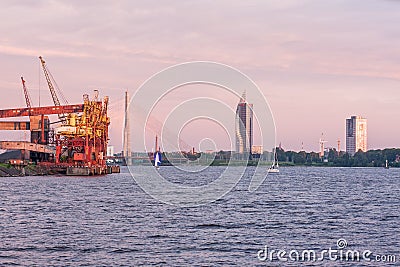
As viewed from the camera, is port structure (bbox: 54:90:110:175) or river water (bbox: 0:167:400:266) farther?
port structure (bbox: 54:90:110:175)

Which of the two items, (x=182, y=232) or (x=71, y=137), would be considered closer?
(x=182, y=232)

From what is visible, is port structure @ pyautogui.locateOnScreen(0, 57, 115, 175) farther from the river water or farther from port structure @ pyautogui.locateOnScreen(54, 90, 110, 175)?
the river water

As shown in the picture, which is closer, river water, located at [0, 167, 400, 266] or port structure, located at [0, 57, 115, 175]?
river water, located at [0, 167, 400, 266]

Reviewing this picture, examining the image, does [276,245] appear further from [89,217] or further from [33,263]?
[89,217]

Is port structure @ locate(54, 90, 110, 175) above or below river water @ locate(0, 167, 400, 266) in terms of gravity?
above

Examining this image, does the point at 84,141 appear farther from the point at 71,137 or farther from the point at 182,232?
the point at 182,232

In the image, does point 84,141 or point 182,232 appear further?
point 84,141

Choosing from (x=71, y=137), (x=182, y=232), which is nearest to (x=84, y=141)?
(x=71, y=137)

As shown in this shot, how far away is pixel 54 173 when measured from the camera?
148 m

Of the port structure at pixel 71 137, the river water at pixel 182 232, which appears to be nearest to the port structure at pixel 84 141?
the port structure at pixel 71 137

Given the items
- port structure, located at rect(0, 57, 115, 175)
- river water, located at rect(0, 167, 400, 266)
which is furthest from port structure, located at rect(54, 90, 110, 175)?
river water, located at rect(0, 167, 400, 266)

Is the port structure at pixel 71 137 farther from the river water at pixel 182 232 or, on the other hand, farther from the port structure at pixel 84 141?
the river water at pixel 182 232

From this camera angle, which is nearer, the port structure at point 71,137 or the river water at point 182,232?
the river water at point 182,232

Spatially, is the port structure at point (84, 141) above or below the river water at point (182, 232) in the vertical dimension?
above
